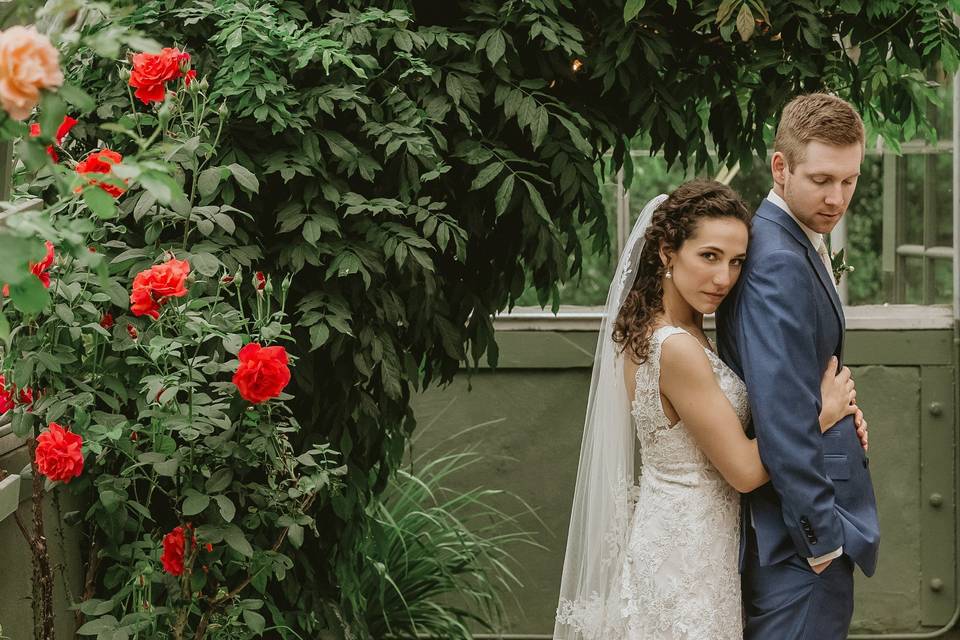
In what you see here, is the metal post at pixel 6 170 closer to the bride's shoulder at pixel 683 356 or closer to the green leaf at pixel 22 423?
the green leaf at pixel 22 423

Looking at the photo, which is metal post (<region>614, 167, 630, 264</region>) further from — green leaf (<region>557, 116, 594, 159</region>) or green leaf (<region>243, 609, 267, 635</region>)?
green leaf (<region>243, 609, 267, 635</region>)

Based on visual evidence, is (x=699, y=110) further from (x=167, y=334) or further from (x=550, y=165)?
(x=167, y=334)

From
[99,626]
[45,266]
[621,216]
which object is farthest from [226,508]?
[621,216]

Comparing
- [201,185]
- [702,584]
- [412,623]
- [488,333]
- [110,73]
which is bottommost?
[412,623]

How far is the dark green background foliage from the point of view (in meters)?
2.95

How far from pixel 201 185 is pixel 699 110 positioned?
6.39ft

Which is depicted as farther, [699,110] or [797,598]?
[699,110]

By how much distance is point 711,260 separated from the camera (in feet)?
8.89

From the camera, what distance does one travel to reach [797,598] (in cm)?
264

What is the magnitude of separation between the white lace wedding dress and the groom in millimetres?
84

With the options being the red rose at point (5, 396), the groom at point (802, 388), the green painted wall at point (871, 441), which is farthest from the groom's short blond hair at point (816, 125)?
the green painted wall at point (871, 441)

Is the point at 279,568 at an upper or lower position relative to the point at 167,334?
lower

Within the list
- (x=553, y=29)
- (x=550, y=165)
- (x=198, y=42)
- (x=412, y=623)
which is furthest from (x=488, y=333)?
(x=412, y=623)

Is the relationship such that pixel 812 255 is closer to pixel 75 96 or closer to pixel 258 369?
pixel 258 369
